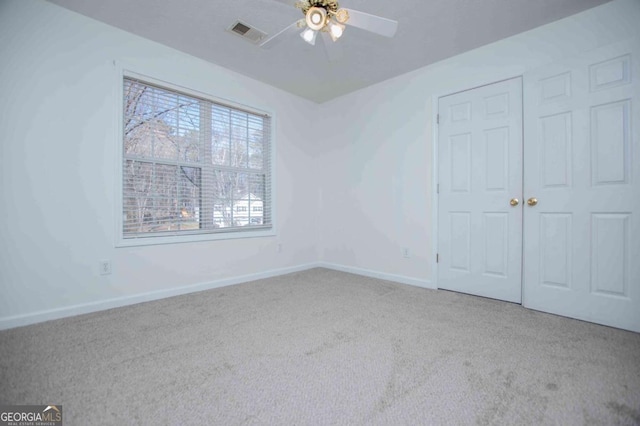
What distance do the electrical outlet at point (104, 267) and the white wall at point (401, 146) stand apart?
105 inches

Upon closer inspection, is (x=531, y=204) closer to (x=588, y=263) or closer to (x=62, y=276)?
(x=588, y=263)

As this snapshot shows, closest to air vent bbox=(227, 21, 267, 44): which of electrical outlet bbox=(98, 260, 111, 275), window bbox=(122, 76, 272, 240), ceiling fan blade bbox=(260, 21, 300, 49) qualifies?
ceiling fan blade bbox=(260, 21, 300, 49)

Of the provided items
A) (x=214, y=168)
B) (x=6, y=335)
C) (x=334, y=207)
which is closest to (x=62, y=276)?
(x=6, y=335)

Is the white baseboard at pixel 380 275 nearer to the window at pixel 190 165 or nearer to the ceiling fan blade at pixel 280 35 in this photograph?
the window at pixel 190 165

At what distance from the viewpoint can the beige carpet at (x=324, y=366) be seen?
47.9 inches

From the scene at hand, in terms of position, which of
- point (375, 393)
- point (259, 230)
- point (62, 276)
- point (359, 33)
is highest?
point (359, 33)

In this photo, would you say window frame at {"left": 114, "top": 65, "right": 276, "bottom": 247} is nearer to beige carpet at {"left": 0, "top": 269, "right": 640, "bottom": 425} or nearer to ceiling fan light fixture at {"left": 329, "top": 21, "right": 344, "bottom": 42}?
beige carpet at {"left": 0, "top": 269, "right": 640, "bottom": 425}

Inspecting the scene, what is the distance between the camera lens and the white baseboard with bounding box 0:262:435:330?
2.11 m

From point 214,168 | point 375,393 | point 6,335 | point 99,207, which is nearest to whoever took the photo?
point 375,393

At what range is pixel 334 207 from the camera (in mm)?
4148

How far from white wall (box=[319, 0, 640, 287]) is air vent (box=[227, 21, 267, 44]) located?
5.44 ft

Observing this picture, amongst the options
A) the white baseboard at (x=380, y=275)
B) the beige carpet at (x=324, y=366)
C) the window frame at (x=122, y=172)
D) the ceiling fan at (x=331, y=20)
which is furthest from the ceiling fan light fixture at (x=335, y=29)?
the white baseboard at (x=380, y=275)

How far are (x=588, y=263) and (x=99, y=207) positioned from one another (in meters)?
4.11

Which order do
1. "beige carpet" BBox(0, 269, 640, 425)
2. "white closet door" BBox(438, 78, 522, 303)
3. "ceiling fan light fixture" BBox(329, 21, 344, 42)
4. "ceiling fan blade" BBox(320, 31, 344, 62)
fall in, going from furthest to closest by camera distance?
1. "white closet door" BBox(438, 78, 522, 303)
2. "ceiling fan blade" BBox(320, 31, 344, 62)
3. "ceiling fan light fixture" BBox(329, 21, 344, 42)
4. "beige carpet" BBox(0, 269, 640, 425)
